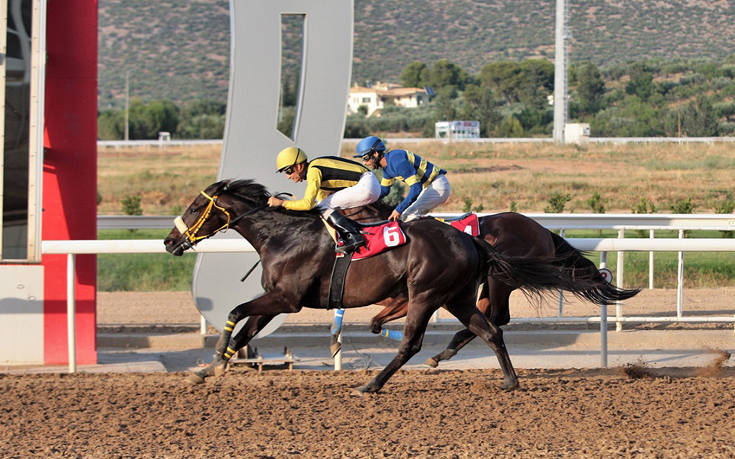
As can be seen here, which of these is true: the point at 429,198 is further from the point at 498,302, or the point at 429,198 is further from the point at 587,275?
the point at 587,275

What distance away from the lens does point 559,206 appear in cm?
1744

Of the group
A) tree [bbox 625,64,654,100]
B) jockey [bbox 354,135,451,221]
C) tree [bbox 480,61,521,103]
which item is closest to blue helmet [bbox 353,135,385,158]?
jockey [bbox 354,135,451,221]

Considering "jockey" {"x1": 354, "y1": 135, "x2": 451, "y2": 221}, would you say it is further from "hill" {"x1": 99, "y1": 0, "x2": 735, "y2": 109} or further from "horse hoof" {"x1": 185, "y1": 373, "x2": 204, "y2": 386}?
"hill" {"x1": 99, "y1": 0, "x2": 735, "y2": 109}

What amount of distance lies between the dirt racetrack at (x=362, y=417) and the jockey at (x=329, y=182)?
1087 mm

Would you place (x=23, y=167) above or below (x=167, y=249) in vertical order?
above

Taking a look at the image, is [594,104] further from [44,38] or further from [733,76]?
[44,38]

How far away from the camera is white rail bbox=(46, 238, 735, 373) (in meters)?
6.27

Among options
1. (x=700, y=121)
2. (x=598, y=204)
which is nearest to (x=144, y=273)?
(x=598, y=204)

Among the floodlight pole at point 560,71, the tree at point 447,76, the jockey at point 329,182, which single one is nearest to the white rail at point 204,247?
the jockey at point 329,182

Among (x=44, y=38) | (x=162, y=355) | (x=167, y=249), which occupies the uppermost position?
(x=44, y=38)

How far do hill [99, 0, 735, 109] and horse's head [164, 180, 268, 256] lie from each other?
2724 inches

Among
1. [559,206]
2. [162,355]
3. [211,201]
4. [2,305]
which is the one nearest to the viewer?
[211,201]

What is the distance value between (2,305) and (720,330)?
596 cm

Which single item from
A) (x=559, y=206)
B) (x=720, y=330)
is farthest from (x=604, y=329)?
(x=559, y=206)
